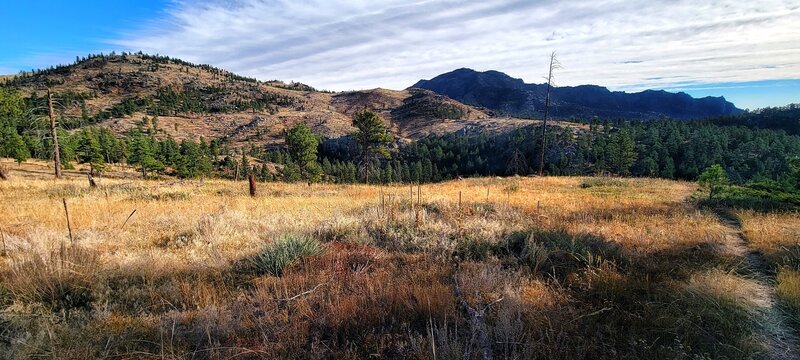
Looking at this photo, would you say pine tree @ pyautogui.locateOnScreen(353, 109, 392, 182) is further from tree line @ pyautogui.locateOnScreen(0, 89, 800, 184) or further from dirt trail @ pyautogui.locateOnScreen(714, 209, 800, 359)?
dirt trail @ pyautogui.locateOnScreen(714, 209, 800, 359)

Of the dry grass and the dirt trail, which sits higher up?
the dry grass

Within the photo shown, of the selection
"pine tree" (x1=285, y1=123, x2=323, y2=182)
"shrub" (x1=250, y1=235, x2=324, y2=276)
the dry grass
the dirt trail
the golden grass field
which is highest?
"pine tree" (x1=285, y1=123, x2=323, y2=182)

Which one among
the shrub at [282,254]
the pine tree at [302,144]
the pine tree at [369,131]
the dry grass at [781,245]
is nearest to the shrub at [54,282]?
the shrub at [282,254]

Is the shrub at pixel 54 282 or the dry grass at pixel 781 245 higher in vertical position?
the shrub at pixel 54 282

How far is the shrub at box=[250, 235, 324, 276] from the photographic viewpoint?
5.39m

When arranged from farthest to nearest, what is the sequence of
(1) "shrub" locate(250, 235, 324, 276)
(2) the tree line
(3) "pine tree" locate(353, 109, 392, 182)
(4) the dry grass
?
(2) the tree line, (3) "pine tree" locate(353, 109, 392, 182), (1) "shrub" locate(250, 235, 324, 276), (4) the dry grass

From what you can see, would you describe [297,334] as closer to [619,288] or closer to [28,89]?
[619,288]

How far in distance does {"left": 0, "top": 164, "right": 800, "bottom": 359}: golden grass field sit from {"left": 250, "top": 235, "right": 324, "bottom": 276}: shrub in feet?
0.20

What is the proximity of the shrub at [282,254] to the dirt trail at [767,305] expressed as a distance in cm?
565

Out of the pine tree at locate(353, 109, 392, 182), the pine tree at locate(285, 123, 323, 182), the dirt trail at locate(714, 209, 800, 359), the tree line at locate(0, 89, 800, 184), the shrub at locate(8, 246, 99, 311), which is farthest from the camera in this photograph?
the tree line at locate(0, 89, 800, 184)

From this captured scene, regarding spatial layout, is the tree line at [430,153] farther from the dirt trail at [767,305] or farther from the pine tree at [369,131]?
the dirt trail at [767,305]

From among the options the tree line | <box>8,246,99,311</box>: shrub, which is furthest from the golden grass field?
the tree line

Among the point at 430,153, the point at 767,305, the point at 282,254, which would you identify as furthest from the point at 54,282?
the point at 430,153

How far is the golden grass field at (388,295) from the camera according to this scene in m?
3.32
